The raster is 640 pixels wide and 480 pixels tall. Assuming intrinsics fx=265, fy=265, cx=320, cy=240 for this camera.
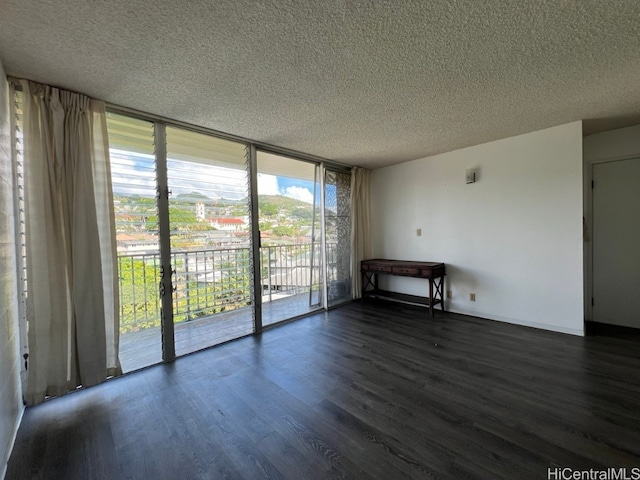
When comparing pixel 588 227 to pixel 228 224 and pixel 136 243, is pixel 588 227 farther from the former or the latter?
pixel 136 243

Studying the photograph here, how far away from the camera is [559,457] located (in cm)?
136

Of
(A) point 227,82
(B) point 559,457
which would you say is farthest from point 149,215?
(B) point 559,457

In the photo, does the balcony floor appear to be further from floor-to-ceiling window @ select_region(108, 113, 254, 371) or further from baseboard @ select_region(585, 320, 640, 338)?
baseboard @ select_region(585, 320, 640, 338)

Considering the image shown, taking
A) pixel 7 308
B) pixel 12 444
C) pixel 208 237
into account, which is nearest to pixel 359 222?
pixel 208 237

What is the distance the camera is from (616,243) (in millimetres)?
3133

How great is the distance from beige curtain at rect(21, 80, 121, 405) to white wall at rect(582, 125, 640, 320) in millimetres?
5076

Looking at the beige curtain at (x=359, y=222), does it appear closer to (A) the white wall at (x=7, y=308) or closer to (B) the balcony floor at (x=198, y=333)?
(B) the balcony floor at (x=198, y=333)

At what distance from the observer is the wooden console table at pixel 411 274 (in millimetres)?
3666

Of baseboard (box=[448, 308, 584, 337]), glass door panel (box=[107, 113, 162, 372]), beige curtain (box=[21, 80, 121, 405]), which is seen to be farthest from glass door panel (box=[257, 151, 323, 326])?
baseboard (box=[448, 308, 584, 337])

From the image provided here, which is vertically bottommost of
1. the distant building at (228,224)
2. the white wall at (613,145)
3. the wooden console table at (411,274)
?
the wooden console table at (411,274)

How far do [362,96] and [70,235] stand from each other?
8.18ft

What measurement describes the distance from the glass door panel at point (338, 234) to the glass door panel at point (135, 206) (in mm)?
2328

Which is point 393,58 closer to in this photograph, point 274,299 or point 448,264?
point 448,264

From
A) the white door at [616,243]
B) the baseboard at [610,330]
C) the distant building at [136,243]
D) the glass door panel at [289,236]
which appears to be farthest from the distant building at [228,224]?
the white door at [616,243]
